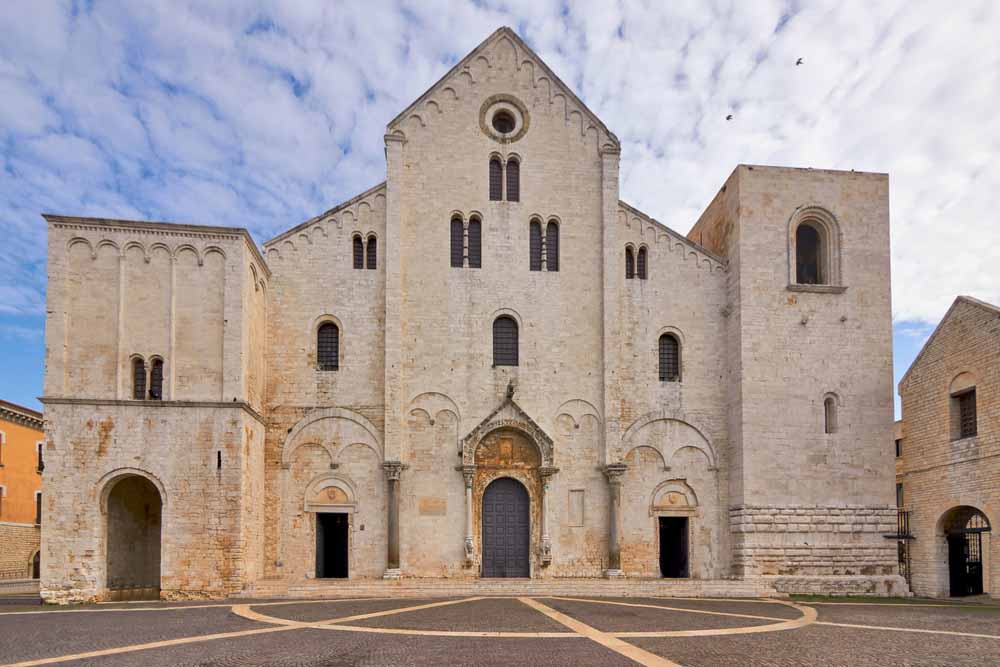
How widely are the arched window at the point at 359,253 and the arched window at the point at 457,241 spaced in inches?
114

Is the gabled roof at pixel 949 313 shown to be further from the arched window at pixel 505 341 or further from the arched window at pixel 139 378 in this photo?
the arched window at pixel 139 378

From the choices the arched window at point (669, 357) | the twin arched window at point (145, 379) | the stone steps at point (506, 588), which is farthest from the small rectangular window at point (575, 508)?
the twin arched window at point (145, 379)

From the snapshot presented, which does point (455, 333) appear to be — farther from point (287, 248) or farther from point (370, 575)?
point (370, 575)

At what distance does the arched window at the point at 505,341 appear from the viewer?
86.4 feet

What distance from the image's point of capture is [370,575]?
24750 mm

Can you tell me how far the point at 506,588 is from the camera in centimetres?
2280

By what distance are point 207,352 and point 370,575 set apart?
27.2 ft

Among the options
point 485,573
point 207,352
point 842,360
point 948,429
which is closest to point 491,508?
point 485,573

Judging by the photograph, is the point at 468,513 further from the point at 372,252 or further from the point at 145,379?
the point at 145,379

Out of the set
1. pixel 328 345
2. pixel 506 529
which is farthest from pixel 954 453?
pixel 328 345

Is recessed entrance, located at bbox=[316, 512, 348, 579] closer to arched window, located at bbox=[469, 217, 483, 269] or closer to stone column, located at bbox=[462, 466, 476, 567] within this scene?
stone column, located at bbox=[462, 466, 476, 567]

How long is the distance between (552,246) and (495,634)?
50.0 ft

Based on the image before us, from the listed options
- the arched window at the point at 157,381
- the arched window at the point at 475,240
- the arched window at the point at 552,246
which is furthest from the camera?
the arched window at the point at 552,246

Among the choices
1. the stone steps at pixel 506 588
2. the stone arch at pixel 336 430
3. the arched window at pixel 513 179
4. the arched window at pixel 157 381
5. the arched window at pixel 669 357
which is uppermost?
the arched window at pixel 513 179
